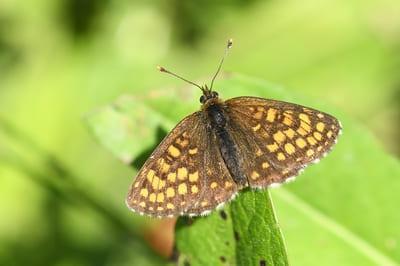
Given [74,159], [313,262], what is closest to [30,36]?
[74,159]

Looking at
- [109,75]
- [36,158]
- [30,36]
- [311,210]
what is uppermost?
[30,36]

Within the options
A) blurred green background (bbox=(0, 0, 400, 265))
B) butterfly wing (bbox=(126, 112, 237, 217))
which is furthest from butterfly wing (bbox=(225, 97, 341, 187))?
blurred green background (bbox=(0, 0, 400, 265))

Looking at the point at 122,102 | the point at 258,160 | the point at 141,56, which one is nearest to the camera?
the point at 258,160

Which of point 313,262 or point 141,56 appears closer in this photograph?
point 313,262

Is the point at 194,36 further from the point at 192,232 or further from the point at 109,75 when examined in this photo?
the point at 192,232

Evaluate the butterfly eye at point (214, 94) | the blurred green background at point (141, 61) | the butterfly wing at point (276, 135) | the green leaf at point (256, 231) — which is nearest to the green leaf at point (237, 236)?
the green leaf at point (256, 231)

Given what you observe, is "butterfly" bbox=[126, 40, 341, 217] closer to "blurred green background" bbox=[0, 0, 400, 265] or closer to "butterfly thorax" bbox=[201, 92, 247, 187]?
"butterfly thorax" bbox=[201, 92, 247, 187]

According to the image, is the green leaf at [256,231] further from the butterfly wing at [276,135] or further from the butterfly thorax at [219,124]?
the butterfly thorax at [219,124]
